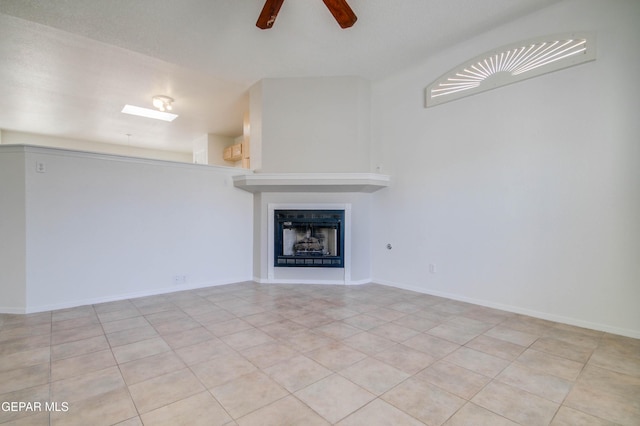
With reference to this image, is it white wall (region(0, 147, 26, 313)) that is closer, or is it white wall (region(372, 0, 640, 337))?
white wall (region(372, 0, 640, 337))

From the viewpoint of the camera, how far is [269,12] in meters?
2.36

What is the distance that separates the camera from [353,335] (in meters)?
2.54

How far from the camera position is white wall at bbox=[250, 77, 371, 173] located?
4250mm

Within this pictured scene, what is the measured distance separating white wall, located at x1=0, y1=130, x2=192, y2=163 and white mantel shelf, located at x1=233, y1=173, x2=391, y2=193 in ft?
10.3

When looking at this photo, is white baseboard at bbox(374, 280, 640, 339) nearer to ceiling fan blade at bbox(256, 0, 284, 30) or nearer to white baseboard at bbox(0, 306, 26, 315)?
ceiling fan blade at bbox(256, 0, 284, 30)

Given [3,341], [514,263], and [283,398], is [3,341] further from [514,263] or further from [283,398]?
[514,263]

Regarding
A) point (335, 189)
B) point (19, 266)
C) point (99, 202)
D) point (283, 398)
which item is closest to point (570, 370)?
point (283, 398)

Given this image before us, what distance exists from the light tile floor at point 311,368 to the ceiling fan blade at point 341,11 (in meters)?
2.56

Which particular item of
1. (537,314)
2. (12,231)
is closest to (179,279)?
(12,231)

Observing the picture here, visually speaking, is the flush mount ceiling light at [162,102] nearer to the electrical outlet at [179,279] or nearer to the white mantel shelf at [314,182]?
the white mantel shelf at [314,182]

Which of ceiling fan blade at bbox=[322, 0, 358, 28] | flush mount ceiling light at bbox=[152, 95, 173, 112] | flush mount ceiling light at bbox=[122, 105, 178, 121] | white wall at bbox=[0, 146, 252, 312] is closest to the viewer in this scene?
ceiling fan blade at bbox=[322, 0, 358, 28]

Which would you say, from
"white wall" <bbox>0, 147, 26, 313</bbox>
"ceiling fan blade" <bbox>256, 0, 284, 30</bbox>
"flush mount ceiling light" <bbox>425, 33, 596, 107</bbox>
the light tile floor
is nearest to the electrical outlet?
the light tile floor

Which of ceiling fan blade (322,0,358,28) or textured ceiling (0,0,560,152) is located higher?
textured ceiling (0,0,560,152)

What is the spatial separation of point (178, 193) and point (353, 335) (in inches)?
113
